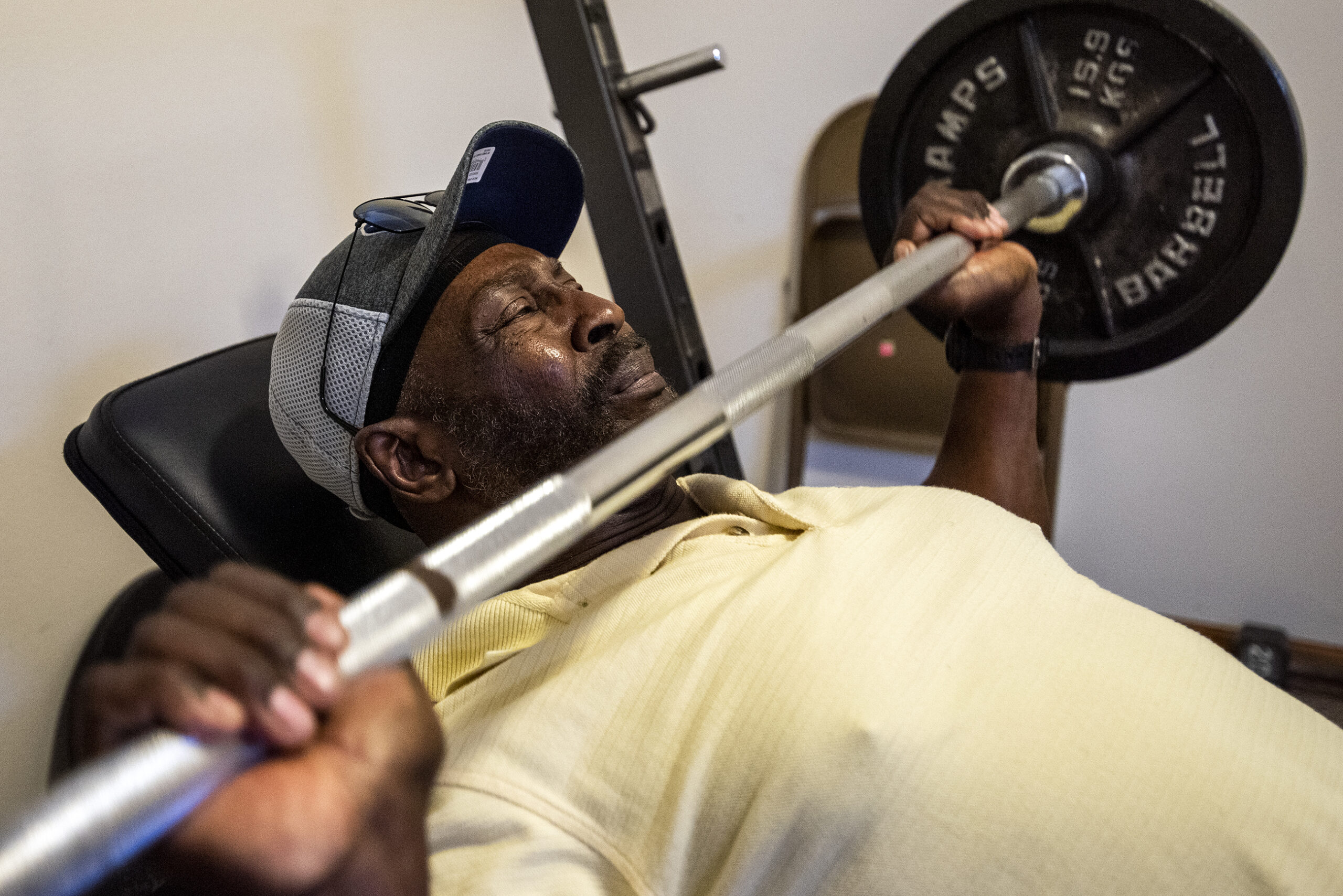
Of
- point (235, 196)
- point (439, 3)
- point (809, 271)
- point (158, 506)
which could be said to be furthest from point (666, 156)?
point (158, 506)

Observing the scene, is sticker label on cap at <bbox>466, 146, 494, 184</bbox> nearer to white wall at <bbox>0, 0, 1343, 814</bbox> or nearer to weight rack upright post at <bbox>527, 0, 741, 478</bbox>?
weight rack upright post at <bbox>527, 0, 741, 478</bbox>

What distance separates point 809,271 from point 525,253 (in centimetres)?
124

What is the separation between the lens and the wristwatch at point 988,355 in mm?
1261

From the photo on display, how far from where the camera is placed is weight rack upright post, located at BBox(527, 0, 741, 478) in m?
1.39

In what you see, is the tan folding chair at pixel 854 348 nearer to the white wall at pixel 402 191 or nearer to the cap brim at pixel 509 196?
the white wall at pixel 402 191

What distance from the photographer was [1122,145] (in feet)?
4.21

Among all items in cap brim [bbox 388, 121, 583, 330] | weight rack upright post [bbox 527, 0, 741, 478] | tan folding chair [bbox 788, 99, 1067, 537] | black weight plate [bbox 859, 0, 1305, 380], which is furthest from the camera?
tan folding chair [bbox 788, 99, 1067, 537]

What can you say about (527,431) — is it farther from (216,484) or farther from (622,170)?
(622,170)

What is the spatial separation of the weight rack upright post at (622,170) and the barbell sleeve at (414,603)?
25.3 inches

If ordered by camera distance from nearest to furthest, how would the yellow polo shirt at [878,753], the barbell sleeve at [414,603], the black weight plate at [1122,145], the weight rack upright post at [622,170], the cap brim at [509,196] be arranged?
1. the barbell sleeve at [414,603]
2. the yellow polo shirt at [878,753]
3. the cap brim at [509,196]
4. the black weight plate at [1122,145]
5. the weight rack upright post at [622,170]

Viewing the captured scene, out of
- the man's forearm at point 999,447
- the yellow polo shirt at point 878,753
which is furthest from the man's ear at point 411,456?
the man's forearm at point 999,447

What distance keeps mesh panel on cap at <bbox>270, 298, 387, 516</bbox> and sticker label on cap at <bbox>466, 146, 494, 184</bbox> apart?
0.20m

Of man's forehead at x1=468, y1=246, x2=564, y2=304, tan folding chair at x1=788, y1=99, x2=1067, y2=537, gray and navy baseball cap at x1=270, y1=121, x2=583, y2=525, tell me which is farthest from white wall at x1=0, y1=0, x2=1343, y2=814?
man's forehead at x1=468, y1=246, x2=564, y2=304

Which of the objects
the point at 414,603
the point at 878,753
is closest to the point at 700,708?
the point at 878,753
